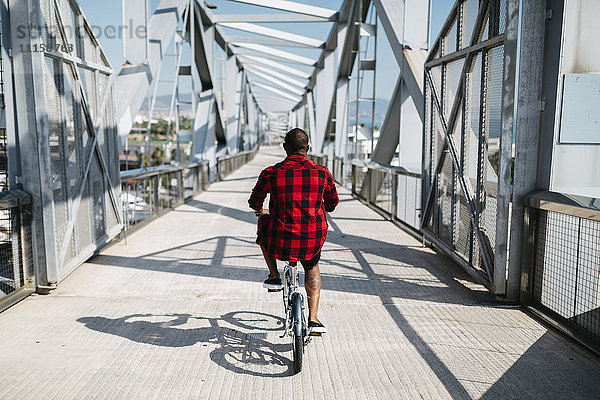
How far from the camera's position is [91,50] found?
6.01 meters

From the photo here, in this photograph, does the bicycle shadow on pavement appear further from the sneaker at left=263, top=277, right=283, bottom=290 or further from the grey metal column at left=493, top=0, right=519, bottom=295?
the grey metal column at left=493, top=0, right=519, bottom=295

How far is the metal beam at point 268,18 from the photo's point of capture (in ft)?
55.4

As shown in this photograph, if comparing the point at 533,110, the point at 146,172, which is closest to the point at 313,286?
the point at 533,110

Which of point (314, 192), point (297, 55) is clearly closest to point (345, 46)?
point (297, 55)

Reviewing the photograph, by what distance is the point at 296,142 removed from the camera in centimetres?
338

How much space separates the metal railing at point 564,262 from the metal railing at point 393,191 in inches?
118

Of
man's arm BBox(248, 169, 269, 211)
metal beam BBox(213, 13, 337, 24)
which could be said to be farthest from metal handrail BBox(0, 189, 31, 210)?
metal beam BBox(213, 13, 337, 24)

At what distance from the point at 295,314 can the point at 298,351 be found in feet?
0.66

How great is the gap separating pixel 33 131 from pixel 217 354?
2493mm

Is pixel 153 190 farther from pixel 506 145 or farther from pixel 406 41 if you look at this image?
pixel 506 145

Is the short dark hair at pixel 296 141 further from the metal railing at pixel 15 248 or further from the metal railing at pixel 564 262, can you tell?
the metal railing at pixel 15 248

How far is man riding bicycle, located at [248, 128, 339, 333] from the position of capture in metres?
3.24

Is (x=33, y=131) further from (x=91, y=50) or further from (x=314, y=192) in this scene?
(x=314, y=192)

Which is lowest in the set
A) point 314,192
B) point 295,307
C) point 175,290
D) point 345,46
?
point 175,290
